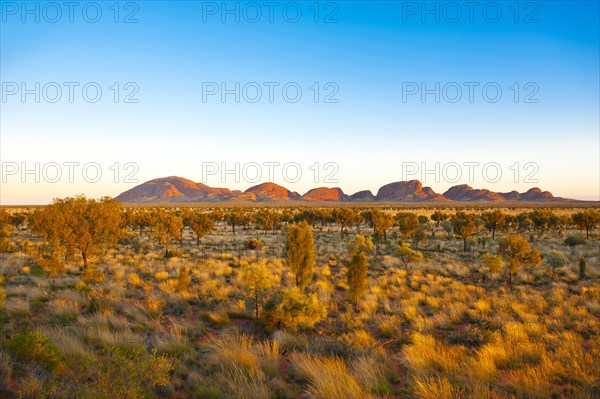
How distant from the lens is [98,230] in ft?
60.2

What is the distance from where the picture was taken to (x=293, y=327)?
10383 mm

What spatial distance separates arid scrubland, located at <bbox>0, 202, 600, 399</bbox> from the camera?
5.95 meters

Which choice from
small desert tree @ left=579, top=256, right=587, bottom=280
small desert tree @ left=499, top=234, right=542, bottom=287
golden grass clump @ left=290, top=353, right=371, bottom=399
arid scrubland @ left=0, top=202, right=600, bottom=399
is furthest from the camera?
small desert tree @ left=579, top=256, right=587, bottom=280

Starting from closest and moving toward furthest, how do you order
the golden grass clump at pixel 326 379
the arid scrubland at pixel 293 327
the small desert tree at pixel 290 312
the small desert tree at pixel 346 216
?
the golden grass clump at pixel 326 379 < the arid scrubland at pixel 293 327 < the small desert tree at pixel 290 312 < the small desert tree at pixel 346 216

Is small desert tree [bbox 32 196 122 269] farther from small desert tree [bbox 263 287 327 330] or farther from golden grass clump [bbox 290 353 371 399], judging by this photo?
golden grass clump [bbox 290 353 371 399]

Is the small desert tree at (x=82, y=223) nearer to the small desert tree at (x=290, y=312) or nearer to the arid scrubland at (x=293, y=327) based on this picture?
the arid scrubland at (x=293, y=327)

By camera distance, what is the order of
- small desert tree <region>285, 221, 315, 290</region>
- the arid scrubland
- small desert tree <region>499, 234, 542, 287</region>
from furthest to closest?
1. small desert tree <region>499, 234, 542, 287</region>
2. small desert tree <region>285, 221, 315, 290</region>
3. the arid scrubland

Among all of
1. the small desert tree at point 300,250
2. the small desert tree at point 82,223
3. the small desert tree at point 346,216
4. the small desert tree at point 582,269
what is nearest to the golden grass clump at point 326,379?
the small desert tree at point 300,250

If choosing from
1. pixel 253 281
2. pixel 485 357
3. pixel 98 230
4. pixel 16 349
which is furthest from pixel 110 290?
pixel 485 357

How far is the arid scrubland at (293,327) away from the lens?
19.5 feet

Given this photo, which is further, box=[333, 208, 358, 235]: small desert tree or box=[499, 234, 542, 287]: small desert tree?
box=[333, 208, 358, 235]: small desert tree

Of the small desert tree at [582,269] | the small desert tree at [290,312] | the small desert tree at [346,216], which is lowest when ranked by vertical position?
the small desert tree at [582,269]

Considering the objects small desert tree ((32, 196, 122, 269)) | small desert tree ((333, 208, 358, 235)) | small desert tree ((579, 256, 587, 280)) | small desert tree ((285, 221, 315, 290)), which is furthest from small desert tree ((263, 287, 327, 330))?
small desert tree ((333, 208, 358, 235))

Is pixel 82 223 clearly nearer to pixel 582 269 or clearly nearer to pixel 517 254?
pixel 517 254
